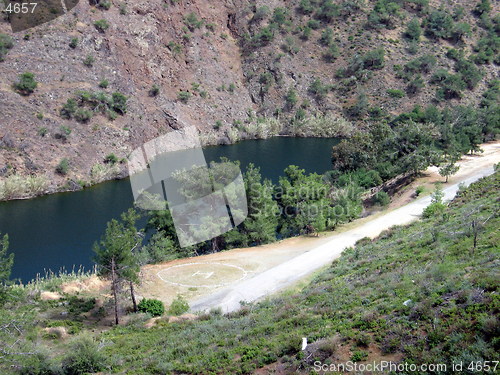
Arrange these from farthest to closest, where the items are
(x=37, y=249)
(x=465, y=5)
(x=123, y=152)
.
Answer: (x=465, y=5) → (x=123, y=152) → (x=37, y=249)

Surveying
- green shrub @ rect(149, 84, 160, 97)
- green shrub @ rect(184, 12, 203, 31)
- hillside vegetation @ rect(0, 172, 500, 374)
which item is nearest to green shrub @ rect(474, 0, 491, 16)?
green shrub @ rect(184, 12, 203, 31)

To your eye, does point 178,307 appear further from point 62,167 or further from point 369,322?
point 62,167

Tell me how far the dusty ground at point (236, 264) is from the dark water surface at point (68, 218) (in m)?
9.40

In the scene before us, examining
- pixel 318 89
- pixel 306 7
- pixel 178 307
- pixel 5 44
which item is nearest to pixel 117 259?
pixel 178 307

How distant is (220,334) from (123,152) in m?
50.5

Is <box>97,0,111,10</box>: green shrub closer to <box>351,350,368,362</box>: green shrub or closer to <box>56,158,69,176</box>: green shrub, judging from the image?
<box>56,158,69,176</box>: green shrub

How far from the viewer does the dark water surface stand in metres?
38.9

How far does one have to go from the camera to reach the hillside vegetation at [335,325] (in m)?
14.1

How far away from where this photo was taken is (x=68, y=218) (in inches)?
1911

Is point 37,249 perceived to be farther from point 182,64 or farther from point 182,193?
point 182,64

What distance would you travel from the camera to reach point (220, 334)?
1928 cm

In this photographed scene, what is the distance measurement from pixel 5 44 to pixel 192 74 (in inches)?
1225

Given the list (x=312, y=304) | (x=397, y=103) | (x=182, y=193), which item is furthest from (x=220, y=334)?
(x=397, y=103)

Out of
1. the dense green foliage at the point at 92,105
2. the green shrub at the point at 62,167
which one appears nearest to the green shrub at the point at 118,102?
the dense green foliage at the point at 92,105
